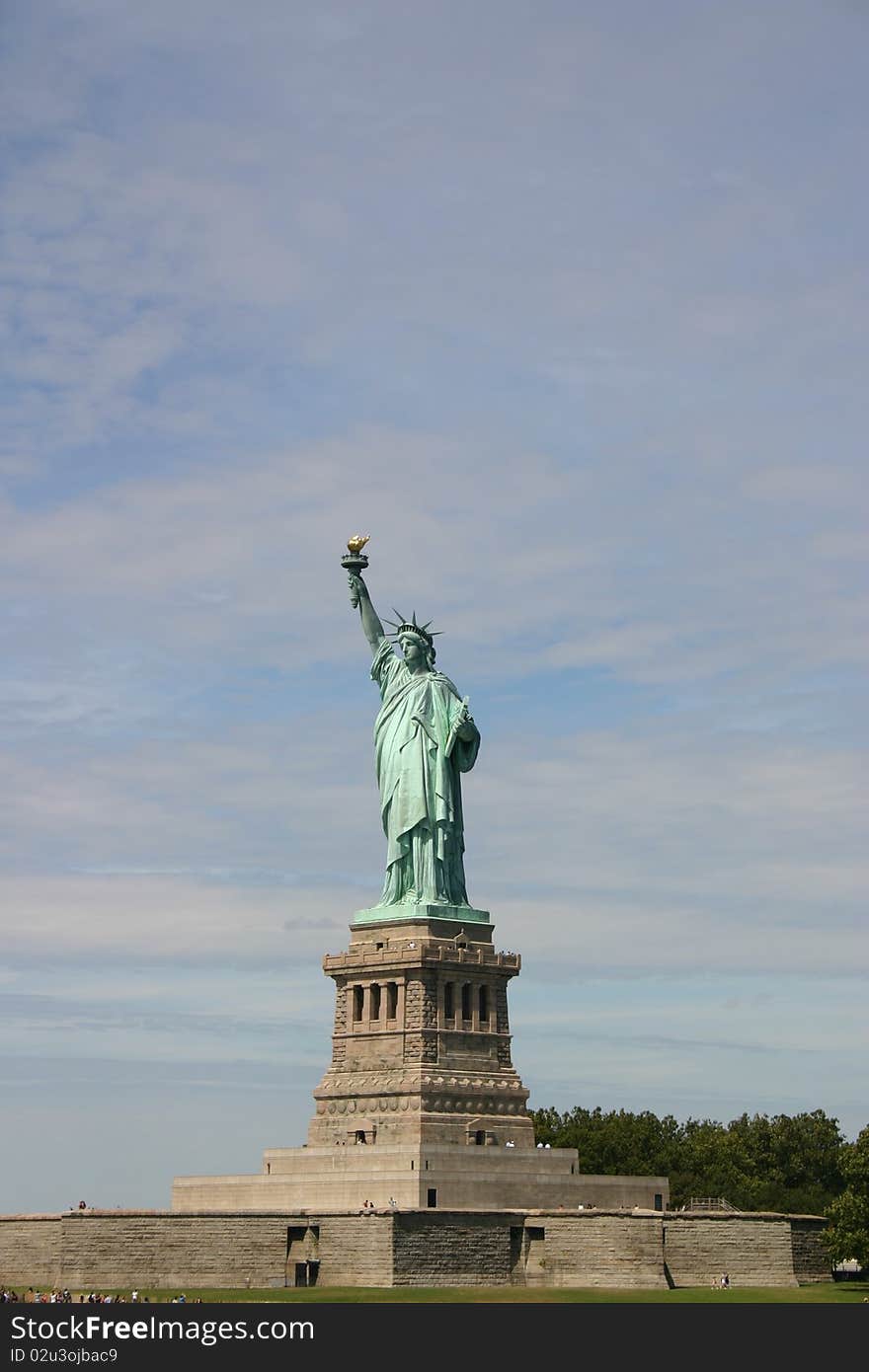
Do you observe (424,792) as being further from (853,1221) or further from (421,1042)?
(853,1221)

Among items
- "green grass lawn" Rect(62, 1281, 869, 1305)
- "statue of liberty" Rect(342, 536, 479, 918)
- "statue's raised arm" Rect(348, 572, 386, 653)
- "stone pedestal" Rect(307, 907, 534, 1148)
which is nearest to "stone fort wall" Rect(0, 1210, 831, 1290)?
"green grass lawn" Rect(62, 1281, 869, 1305)

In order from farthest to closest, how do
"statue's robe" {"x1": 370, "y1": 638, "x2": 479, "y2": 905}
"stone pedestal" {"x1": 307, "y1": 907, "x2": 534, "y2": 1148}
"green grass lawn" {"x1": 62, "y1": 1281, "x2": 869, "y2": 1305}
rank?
"statue's robe" {"x1": 370, "y1": 638, "x2": 479, "y2": 905}
"stone pedestal" {"x1": 307, "y1": 907, "x2": 534, "y2": 1148}
"green grass lawn" {"x1": 62, "y1": 1281, "x2": 869, "y2": 1305}

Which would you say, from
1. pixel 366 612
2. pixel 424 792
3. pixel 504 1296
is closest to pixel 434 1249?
pixel 504 1296

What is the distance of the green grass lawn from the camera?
57.2 meters

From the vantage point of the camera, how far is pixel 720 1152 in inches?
3369

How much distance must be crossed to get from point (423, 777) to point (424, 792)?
46 cm

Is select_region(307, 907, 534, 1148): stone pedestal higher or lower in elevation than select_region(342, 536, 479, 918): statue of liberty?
lower

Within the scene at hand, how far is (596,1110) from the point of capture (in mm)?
90062

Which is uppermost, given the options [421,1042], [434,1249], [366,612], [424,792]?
[366,612]

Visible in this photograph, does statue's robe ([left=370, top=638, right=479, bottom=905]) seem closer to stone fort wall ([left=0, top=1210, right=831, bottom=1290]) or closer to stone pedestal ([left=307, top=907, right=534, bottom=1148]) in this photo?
stone pedestal ([left=307, top=907, right=534, bottom=1148])

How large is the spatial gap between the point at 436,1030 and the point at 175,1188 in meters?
9.38

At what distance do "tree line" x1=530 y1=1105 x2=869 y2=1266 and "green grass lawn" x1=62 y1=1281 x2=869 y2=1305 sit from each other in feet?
64.6
